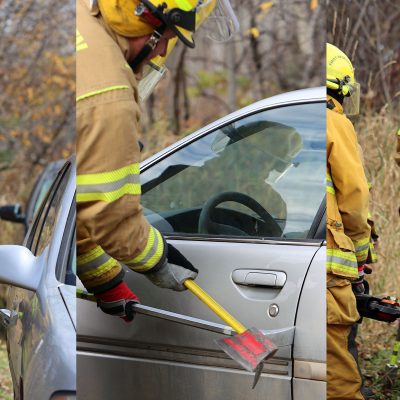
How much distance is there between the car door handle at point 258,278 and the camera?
170 centimetres

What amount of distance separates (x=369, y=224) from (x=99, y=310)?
89 centimetres

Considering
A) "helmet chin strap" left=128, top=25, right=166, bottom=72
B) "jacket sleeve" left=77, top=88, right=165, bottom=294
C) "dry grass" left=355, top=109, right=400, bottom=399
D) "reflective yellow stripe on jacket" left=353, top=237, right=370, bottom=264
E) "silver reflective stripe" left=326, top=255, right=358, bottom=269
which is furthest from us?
"dry grass" left=355, top=109, right=400, bottom=399

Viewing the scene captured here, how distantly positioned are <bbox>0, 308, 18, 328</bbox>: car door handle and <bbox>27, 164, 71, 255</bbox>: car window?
15cm

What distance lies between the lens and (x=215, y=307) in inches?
64.2

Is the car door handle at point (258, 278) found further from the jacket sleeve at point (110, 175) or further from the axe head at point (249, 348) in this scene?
the jacket sleeve at point (110, 175)

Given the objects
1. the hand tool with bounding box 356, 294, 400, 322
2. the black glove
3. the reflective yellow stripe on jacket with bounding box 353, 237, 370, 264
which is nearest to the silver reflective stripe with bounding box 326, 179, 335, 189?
the reflective yellow stripe on jacket with bounding box 353, 237, 370, 264

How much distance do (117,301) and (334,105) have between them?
85 centimetres

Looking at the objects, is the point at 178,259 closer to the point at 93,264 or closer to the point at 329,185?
the point at 93,264

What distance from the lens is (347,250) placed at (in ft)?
6.26

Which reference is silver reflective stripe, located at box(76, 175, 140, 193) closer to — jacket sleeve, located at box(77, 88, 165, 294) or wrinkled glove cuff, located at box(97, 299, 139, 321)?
jacket sleeve, located at box(77, 88, 165, 294)

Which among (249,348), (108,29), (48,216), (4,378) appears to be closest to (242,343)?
(249,348)

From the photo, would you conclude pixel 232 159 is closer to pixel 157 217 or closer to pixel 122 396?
pixel 157 217

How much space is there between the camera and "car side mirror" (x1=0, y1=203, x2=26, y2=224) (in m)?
1.64

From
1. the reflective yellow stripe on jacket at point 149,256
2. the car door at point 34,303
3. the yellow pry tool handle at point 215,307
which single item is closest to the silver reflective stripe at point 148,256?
the reflective yellow stripe on jacket at point 149,256
